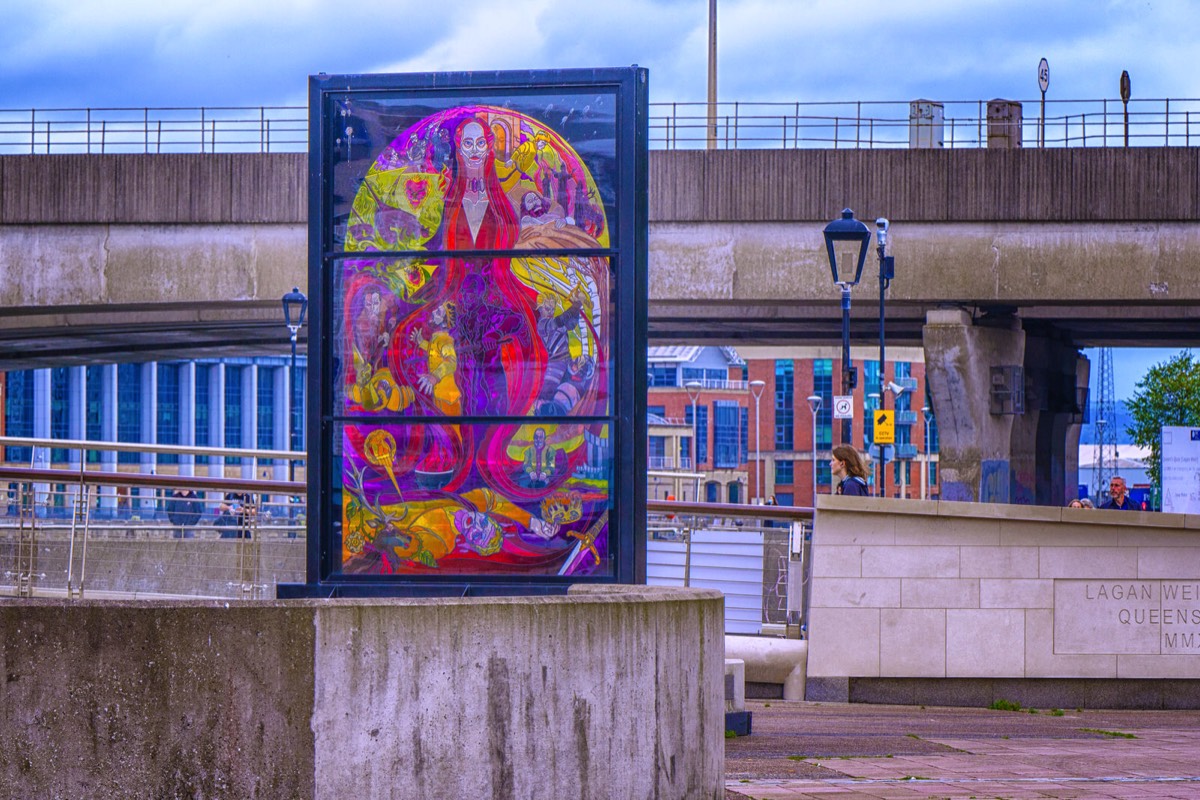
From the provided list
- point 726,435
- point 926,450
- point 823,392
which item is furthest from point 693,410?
point 926,450

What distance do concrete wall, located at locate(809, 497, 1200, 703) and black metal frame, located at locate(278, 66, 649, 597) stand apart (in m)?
4.59

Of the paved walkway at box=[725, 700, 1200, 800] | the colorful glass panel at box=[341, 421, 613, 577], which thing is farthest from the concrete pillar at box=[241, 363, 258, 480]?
the colorful glass panel at box=[341, 421, 613, 577]

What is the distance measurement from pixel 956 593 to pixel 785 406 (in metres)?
95.3

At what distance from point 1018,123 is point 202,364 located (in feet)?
308

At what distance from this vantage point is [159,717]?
506cm

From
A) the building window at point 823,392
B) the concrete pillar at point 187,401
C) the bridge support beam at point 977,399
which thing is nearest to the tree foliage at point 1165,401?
the building window at point 823,392

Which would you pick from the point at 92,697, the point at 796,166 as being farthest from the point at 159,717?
the point at 796,166

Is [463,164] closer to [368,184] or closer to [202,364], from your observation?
[368,184]

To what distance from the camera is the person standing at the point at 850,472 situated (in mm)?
13320

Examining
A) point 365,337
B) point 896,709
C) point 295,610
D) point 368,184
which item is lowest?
point 896,709

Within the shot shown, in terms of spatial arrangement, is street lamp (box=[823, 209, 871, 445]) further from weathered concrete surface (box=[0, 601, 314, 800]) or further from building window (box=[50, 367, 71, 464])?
building window (box=[50, 367, 71, 464])

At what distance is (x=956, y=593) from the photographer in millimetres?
12312

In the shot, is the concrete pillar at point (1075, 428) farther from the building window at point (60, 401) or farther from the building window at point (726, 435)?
the building window at point (60, 401)

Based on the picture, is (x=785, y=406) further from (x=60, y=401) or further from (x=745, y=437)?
(x=60, y=401)
